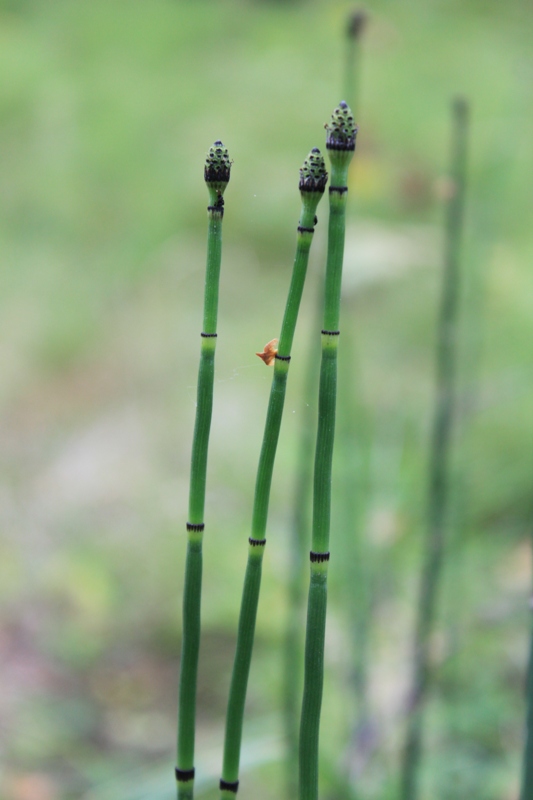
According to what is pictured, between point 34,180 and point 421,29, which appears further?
point 421,29

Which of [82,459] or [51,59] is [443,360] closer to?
[82,459]

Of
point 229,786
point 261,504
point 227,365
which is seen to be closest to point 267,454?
point 261,504

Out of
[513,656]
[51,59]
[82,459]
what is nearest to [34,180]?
[51,59]

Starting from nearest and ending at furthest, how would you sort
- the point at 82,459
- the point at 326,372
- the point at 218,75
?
the point at 326,372 < the point at 82,459 < the point at 218,75

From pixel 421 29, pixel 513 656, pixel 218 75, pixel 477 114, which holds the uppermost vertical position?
pixel 421 29

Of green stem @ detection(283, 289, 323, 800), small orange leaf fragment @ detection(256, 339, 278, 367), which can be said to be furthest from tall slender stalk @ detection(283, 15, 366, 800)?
small orange leaf fragment @ detection(256, 339, 278, 367)

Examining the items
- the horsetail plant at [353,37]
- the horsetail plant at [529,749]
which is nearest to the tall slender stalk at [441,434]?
the horsetail plant at [353,37]

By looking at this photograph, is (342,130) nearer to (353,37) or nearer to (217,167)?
(217,167)
